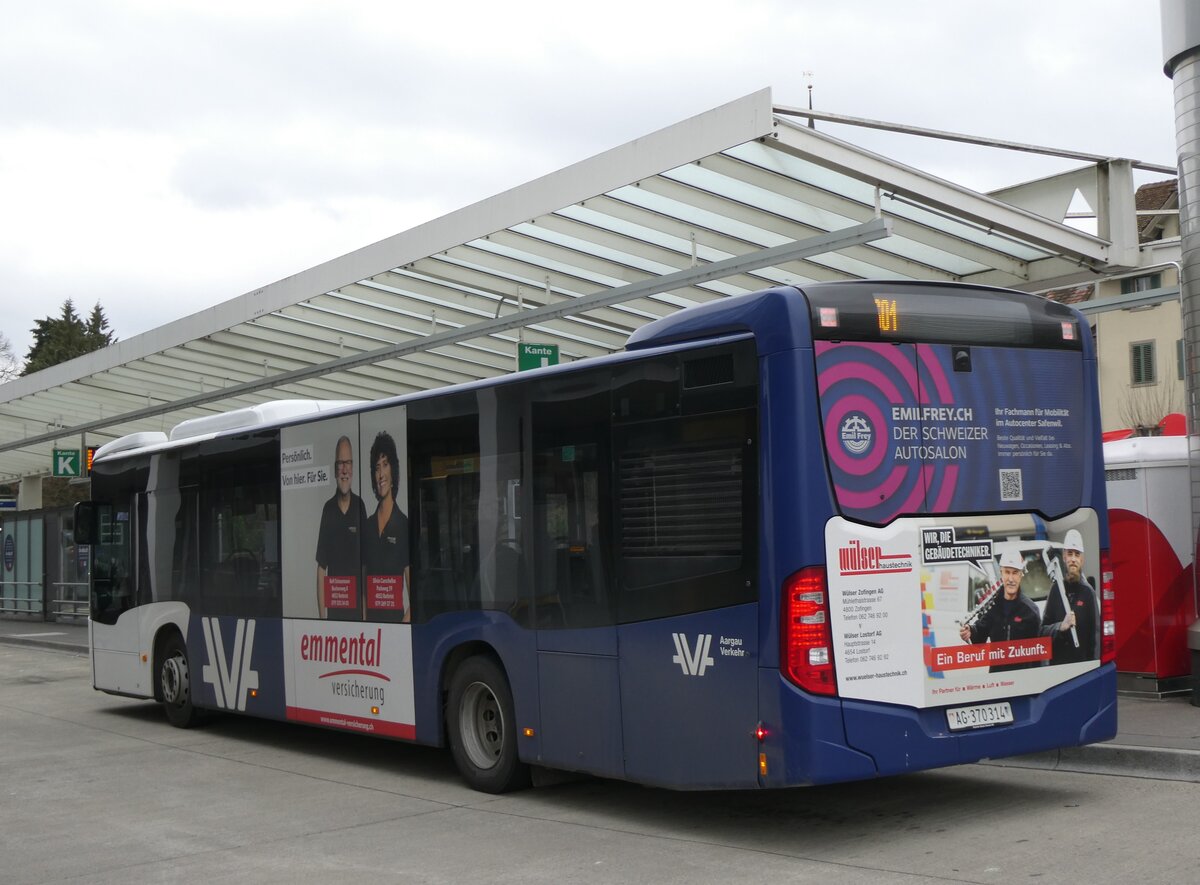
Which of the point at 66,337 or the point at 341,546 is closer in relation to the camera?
the point at 341,546

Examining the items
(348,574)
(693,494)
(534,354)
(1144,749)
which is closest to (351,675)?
(348,574)

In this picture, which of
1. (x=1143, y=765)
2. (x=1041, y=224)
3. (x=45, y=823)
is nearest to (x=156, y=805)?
(x=45, y=823)

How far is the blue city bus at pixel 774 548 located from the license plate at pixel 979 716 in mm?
16

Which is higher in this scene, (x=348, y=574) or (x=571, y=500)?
(x=571, y=500)

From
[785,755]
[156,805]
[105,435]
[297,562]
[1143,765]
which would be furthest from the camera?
[105,435]

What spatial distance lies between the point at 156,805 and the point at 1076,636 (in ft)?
20.1

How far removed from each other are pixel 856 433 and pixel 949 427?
645 millimetres

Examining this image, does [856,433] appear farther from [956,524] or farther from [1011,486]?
[1011,486]

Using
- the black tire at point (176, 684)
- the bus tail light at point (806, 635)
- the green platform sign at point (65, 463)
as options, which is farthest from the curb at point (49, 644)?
the bus tail light at point (806, 635)

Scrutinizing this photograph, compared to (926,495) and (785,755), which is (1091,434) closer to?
(926,495)

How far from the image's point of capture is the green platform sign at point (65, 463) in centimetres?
3278

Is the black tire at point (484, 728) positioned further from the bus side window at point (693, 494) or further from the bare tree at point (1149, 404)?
the bare tree at point (1149, 404)

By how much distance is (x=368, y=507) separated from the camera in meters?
10.7

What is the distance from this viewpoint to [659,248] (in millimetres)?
15133
